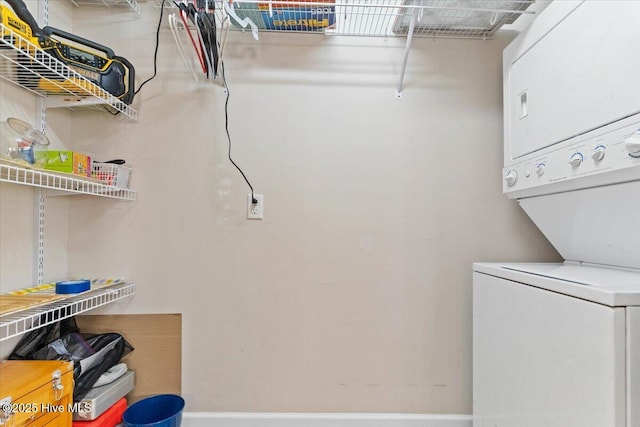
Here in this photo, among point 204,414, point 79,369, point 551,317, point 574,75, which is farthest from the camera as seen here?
point 204,414

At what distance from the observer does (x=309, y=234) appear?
1.50 meters

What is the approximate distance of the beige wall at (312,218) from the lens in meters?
1.48

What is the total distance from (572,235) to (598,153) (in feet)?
1.28

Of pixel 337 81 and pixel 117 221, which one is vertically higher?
pixel 337 81

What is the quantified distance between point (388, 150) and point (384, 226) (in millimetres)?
350

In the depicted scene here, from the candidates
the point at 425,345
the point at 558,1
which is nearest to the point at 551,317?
the point at 425,345

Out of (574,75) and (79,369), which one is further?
(79,369)

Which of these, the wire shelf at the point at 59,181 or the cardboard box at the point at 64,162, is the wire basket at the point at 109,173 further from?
the cardboard box at the point at 64,162

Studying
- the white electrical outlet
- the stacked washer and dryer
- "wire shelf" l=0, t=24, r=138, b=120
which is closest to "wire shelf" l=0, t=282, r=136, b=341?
the white electrical outlet

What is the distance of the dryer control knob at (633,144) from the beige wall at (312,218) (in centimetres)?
69

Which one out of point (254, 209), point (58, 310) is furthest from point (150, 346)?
point (254, 209)

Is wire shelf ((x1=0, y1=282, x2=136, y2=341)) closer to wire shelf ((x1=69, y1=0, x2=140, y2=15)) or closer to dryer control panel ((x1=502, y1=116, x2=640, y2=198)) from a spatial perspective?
wire shelf ((x1=69, y1=0, x2=140, y2=15))

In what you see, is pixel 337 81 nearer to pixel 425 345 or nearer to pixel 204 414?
pixel 425 345

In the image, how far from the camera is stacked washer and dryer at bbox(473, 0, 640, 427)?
0.74 metres
